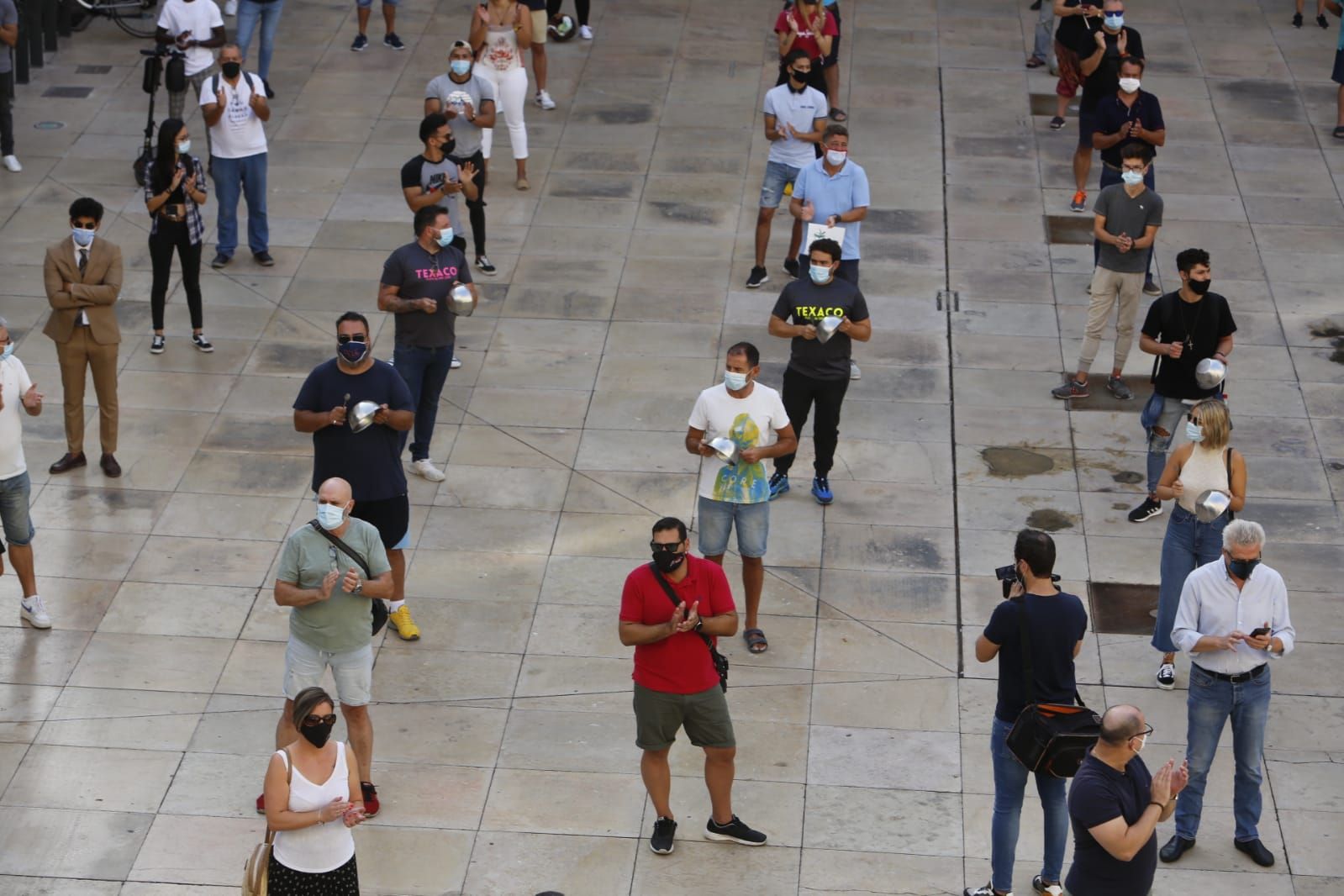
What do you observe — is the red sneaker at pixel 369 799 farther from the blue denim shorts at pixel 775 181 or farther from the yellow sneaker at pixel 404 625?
the blue denim shorts at pixel 775 181

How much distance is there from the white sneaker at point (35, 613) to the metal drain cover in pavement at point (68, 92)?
349 inches

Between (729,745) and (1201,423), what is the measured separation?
3.06 meters

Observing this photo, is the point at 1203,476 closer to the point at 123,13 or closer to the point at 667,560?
the point at 667,560

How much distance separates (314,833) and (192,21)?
34.6 ft

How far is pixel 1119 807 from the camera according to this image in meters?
6.91

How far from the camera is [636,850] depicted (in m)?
8.81

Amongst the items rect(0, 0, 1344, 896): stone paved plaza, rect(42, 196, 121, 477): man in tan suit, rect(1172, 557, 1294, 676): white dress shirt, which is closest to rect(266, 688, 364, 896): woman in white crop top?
rect(0, 0, 1344, 896): stone paved plaza

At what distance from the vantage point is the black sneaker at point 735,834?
28.8ft

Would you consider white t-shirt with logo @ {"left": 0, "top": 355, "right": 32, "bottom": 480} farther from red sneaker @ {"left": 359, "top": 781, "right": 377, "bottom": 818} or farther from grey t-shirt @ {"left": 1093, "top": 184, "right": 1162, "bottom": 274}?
grey t-shirt @ {"left": 1093, "top": 184, "right": 1162, "bottom": 274}

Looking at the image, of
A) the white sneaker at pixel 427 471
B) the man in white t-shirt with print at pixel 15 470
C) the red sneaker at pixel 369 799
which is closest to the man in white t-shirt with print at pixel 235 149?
the white sneaker at pixel 427 471

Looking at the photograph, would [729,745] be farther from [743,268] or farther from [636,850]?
[743,268]

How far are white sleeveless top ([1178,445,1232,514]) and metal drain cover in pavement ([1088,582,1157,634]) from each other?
3.54ft

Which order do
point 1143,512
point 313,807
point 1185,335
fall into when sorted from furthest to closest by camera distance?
point 1143,512, point 1185,335, point 313,807

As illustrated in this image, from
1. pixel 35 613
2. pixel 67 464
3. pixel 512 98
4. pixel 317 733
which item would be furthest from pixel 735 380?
pixel 512 98
